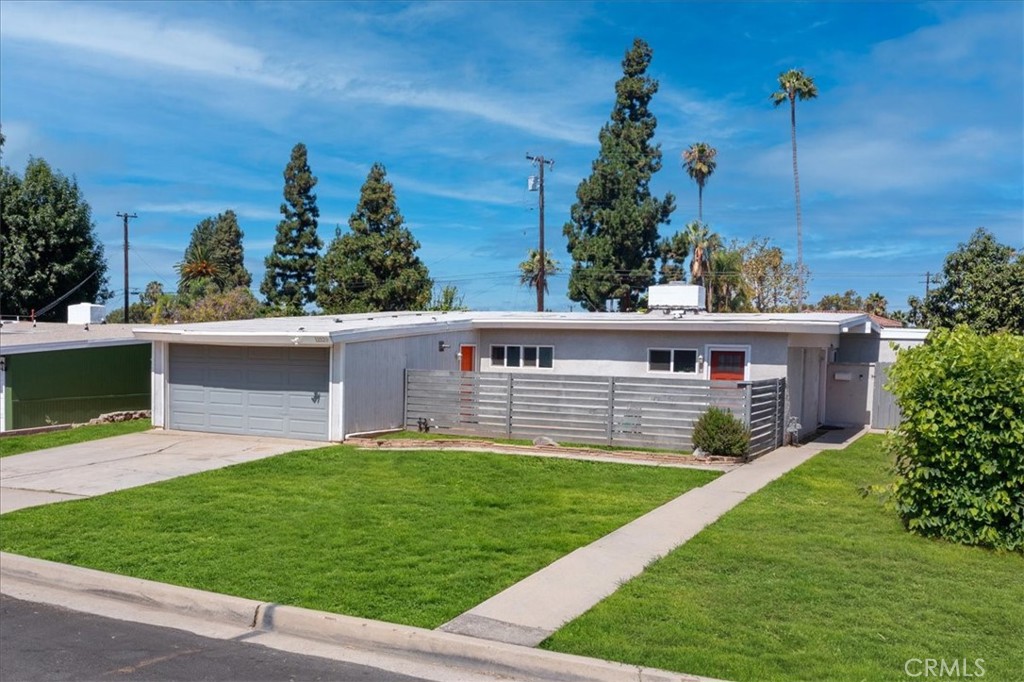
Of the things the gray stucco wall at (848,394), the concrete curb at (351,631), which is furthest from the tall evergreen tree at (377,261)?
the concrete curb at (351,631)

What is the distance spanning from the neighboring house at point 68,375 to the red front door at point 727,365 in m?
14.7

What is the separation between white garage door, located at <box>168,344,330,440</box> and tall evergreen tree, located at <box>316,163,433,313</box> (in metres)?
23.6

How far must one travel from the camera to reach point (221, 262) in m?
69.2

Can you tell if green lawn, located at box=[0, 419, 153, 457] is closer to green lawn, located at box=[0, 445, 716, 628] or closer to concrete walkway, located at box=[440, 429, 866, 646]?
green lawn, located at box=[0, 445, 716, 628]

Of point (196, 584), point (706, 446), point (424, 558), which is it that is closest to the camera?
point (196, 584)

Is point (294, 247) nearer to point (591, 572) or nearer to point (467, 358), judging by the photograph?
point (467, 358)

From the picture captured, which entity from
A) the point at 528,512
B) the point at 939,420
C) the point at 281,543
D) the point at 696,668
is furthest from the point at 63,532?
the point at 939,420

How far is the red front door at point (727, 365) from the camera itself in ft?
61.8

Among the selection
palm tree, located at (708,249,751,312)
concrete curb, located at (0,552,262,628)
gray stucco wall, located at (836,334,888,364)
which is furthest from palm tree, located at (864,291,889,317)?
concrete curb, located at (0,552,262,628)

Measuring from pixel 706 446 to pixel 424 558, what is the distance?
324 inches

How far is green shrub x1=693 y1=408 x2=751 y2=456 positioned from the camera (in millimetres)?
15352

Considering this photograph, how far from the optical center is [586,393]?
1753 cm

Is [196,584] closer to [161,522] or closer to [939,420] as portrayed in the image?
[161,522]

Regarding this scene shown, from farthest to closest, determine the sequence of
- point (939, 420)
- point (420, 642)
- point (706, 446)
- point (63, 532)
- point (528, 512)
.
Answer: point (706, 446), point (528, 512), point (63, 532), point (939, 420), point (420, 642)
